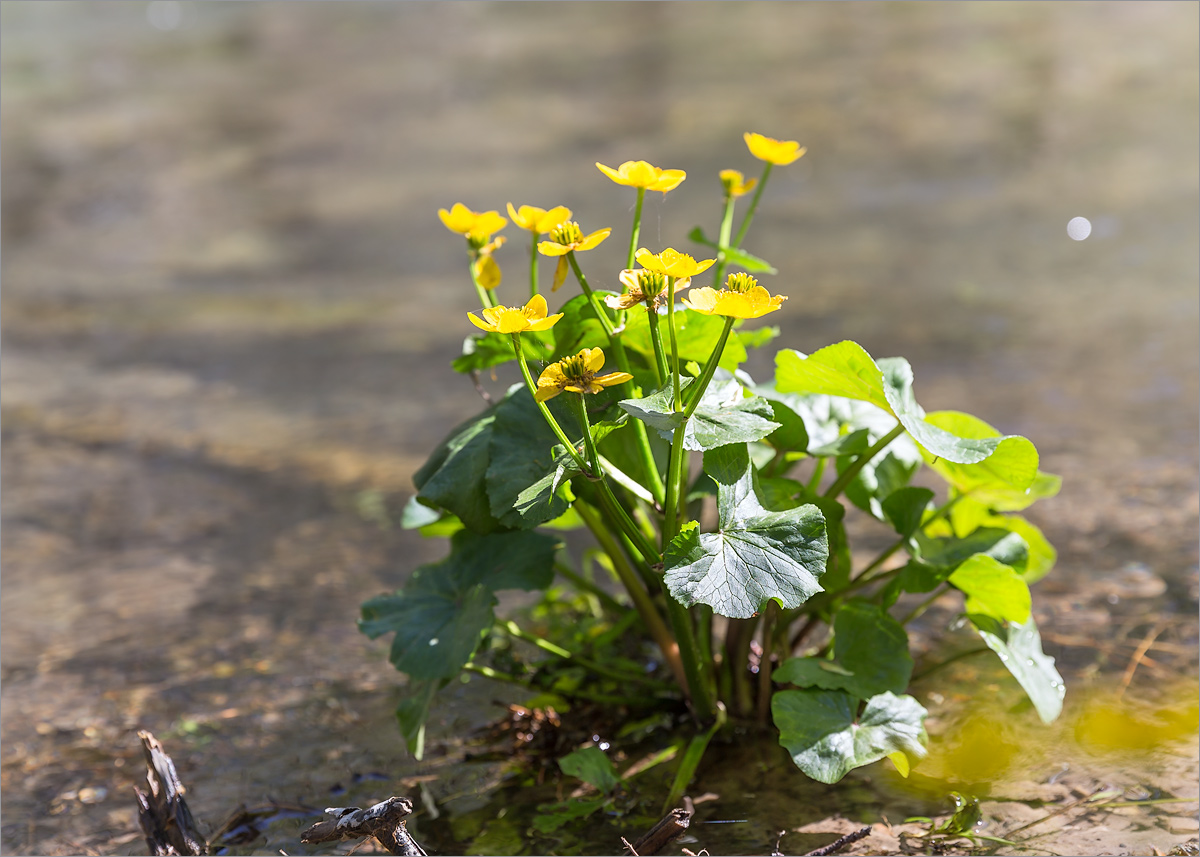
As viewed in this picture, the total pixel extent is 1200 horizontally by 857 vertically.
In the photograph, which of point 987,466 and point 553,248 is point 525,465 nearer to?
point 553,248

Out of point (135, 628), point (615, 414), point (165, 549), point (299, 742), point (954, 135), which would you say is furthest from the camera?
point (954, 135)

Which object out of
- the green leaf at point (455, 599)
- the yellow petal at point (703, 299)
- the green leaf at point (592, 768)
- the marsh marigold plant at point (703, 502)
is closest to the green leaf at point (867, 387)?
the marsh marigold plant at point (703, 502)

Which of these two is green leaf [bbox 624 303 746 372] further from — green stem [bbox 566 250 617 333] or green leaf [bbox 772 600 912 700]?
green leaf [bbox 772 600 912 700]

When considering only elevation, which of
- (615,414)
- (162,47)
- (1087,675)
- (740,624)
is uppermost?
(162,47)

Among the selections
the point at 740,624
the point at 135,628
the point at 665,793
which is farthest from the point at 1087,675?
the point at 135,628

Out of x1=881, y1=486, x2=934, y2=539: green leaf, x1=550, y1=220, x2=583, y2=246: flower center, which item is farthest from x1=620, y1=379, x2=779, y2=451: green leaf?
x1=881, y1=486, x2=934, y2=539: green leaf

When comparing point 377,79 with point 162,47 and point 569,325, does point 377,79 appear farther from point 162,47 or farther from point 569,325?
point 569,325
